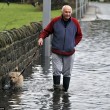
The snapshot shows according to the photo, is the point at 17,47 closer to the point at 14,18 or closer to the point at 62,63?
the point at 62,63

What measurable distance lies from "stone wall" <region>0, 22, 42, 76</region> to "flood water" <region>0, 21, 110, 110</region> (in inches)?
14.9

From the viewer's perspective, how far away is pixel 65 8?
1065 centimetres

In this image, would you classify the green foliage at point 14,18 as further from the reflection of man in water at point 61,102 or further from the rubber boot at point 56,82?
the reflection of man in water at point 61,102

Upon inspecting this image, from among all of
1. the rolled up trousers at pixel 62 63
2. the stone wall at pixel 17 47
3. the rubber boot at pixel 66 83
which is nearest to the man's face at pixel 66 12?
the rolled up trousers at pixel 62 63

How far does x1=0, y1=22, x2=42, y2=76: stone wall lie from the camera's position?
461 inches

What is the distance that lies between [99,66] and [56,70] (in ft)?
14.1

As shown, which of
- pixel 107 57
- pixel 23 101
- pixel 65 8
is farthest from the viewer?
pixel 107 57

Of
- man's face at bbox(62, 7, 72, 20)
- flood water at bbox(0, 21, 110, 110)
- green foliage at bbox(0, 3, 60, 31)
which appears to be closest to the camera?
flood water at bbox(0, 21, 110, 110)

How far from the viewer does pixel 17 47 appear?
1348 centimetres

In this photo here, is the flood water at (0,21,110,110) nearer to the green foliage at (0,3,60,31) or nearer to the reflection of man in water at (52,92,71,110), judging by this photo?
the reflection of man in water at (52,92,71,110)

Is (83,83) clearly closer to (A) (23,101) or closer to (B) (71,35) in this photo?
(B) (71,35)

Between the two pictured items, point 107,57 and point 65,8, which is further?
point 107,57

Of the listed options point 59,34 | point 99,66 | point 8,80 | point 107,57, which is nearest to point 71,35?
point 59,34

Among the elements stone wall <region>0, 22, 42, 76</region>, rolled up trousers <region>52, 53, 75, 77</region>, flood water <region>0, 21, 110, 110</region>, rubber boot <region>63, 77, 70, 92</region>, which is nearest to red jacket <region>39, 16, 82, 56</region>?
rolled up trousers <region>52, 53, 75, 77</region>
